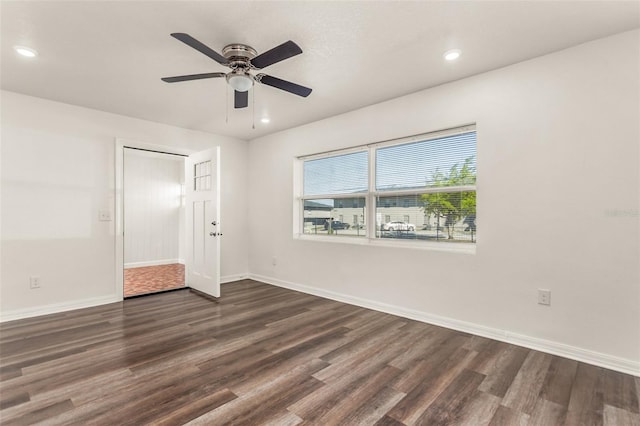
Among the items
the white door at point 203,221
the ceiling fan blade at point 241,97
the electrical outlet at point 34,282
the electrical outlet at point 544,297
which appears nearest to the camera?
the electrical outlet at point 544,297

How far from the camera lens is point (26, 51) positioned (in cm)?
251

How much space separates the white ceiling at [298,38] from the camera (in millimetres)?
2004

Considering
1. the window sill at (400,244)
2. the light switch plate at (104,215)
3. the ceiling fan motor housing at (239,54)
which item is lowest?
the window sill at (400,244)

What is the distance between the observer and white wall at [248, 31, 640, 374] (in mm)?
2283

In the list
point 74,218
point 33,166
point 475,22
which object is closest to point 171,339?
point 74,218

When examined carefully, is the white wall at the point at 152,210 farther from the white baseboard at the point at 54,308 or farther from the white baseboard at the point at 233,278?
the white baseboard at the point at 54,308

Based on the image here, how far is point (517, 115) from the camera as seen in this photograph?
2.73m

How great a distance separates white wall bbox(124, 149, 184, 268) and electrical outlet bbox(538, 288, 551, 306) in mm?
6601

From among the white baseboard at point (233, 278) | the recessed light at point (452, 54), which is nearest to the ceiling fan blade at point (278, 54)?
the recessed light at point (452, 54)

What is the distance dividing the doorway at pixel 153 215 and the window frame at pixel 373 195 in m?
3.05

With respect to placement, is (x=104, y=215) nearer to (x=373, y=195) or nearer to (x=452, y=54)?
(x=373, y=195)

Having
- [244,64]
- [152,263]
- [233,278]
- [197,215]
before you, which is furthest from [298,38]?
[152,263]

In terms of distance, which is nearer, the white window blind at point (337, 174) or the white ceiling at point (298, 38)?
the white ceiling at point (298, 38)

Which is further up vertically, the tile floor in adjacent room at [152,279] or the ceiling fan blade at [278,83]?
the ceiling fan blade at [278,83]
